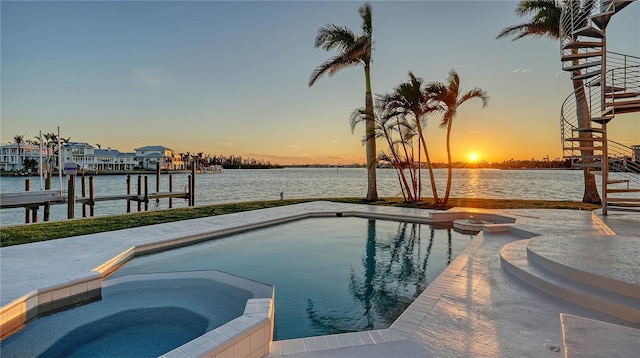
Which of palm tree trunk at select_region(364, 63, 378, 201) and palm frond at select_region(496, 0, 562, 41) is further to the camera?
palm tree trunk at select_region(364, 63, 378, 201)

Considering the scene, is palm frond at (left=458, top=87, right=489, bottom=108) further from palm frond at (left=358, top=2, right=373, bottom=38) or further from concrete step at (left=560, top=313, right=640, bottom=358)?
concrete step at (left=560, top=313, right=640, bottom=358)

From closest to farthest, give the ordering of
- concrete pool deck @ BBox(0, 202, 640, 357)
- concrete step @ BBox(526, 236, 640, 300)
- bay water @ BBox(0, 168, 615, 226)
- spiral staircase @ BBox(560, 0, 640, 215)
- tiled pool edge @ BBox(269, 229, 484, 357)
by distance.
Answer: concrete pool deck @ BBox(0, 202, 640, 357)
tiled pool edge @ BBox(269, 229, 484, 357)
concrete step @ BBox(526, 236, 640, 300)
spiral staircase @ BBox(560, 0, 640, 215)
bay water @ BBox(0, 168, 615, 226)

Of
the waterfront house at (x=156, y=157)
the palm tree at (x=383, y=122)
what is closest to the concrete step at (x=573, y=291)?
the palm tree at (x=383, y=122)

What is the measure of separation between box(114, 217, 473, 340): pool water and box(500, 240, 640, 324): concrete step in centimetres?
123

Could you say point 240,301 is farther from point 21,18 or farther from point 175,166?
point 175,166

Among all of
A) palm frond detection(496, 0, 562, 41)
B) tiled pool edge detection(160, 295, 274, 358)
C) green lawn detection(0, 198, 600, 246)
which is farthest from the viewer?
palm frond detection(496, 0, 562, 41)

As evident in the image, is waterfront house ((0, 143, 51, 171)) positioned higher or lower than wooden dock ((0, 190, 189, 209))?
higher

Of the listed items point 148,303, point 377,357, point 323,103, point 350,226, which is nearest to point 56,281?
point 148,303

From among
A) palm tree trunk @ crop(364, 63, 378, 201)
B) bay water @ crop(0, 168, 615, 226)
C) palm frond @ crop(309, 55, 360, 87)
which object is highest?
palm frond @ crop(309, 55, 360, 87)

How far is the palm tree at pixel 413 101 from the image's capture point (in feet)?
39.0

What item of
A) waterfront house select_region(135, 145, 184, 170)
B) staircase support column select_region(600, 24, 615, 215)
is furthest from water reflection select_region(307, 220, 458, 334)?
waterfront house select_region(135, 145, 184, 170)

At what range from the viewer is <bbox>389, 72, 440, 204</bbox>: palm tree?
1188cm

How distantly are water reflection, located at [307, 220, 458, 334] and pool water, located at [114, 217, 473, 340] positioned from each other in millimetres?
12

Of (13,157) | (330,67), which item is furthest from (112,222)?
(13,157)
